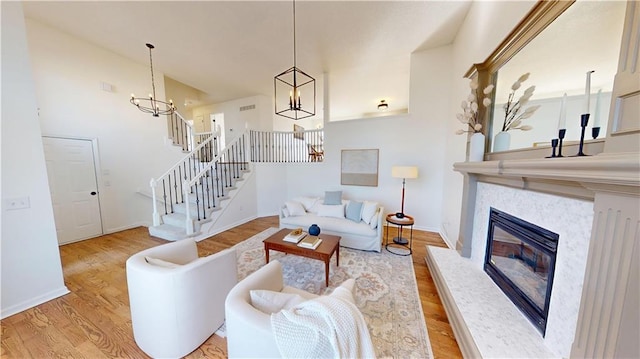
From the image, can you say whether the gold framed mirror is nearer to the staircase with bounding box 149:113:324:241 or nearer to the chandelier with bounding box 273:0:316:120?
the chandelier with bounding box 273:0:316:120

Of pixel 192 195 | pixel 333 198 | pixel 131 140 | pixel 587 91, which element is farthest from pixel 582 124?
pixel 131 140

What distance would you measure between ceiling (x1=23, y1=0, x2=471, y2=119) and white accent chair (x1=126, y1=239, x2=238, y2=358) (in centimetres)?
333

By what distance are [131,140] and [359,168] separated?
5108mm

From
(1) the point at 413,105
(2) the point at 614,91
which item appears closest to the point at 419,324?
(2) the point at 614,91

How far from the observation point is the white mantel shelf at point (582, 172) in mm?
801

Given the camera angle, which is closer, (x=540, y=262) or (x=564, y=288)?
(x=564, y=288)

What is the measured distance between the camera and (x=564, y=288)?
4.23 feet

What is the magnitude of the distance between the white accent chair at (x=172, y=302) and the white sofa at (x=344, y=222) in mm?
2022

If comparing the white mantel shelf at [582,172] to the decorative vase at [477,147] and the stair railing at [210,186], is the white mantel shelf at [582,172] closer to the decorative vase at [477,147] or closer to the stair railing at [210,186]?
the decorative vase at [477,147]

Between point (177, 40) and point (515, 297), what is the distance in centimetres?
580

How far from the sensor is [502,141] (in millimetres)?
2020

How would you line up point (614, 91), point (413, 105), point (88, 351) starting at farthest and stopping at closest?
point (413, 105) < point (88, 351) < point (614, 91)

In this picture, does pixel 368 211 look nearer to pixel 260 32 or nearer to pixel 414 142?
pixel 414 142

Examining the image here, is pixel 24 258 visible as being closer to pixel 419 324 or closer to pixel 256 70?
pixel 419 324
